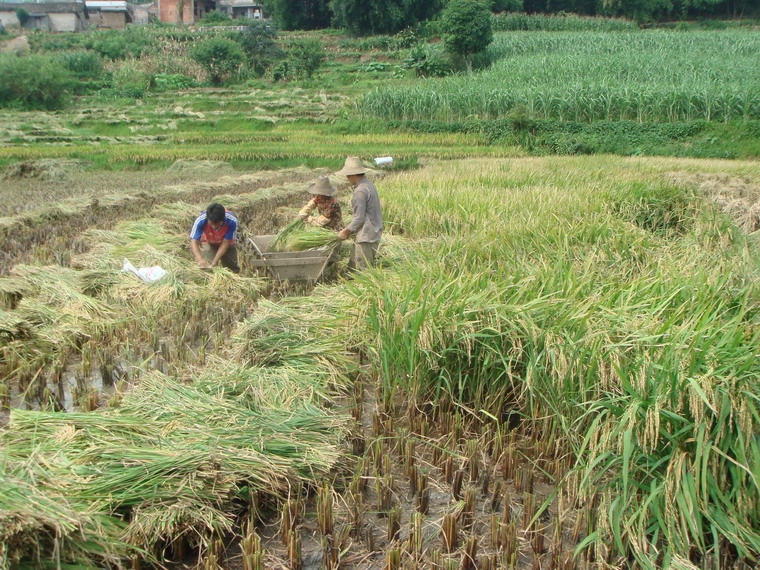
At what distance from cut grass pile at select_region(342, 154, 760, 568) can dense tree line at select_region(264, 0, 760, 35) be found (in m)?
36.3

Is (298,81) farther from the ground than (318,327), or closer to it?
farther from the ground

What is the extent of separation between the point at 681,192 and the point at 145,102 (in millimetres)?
A: 23156

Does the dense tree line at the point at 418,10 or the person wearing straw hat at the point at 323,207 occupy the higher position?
the dense tree line at the point at 418,10

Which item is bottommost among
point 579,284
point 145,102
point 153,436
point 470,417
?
point 470,417

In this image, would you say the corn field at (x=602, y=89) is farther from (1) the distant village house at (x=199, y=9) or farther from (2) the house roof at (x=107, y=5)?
(2) the house roof at (x=107, y=5)

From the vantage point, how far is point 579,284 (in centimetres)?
349

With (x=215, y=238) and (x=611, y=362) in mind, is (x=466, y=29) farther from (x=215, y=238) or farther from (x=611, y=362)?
(x=611, y=362)

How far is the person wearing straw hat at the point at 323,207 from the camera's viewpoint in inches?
218

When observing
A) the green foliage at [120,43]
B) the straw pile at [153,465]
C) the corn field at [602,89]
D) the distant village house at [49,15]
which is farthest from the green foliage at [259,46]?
the straw pile at [153,465]

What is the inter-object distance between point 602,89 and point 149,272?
17048 mm

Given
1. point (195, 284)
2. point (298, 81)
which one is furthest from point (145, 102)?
point (195, 284)

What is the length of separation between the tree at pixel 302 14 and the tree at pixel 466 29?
58.4ft

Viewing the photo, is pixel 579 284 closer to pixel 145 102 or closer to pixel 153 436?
pixel 153 436

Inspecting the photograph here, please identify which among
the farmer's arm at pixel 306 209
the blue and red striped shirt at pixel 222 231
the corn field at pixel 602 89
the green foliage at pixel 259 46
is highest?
the green foliage at pixel 259 46
